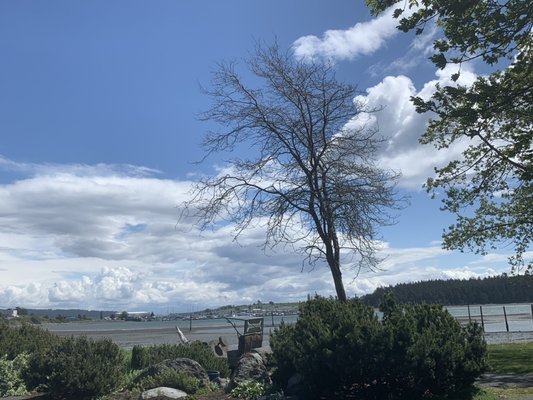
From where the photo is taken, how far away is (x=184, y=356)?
50.8 ft

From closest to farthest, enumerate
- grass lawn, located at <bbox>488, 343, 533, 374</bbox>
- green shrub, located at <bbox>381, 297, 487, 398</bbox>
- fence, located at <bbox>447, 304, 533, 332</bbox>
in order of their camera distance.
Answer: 1. green shrub, located at <bbox>381, 297, 487, 398</bbox>
2. grass lawn, located at <bbox>488, 343, 533, 374</bbox>
3. fence, located at <bbox>447, 304, 533, 332</bbox>

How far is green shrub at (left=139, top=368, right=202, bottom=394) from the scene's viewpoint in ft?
39.2

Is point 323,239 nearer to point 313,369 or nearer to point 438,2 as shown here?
point 313,369

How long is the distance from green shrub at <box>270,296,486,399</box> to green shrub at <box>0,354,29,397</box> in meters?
6.47

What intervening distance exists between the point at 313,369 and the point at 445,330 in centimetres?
247

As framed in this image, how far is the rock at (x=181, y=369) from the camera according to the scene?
1291 centimetres

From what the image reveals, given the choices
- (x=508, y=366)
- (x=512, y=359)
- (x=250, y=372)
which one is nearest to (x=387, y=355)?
(x=250, y=372)

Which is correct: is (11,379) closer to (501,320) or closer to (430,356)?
(430,356)

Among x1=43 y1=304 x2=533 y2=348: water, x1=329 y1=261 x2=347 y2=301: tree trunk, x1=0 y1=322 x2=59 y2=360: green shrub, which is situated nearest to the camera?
x1=329 y1=261 x2=347 y2=301: tree trunk

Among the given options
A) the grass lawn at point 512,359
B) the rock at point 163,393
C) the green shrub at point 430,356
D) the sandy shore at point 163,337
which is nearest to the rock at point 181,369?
the rock at point 163,393

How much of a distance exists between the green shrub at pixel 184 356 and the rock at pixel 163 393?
11.9ft

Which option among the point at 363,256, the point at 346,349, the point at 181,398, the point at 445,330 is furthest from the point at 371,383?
the point at 363,256

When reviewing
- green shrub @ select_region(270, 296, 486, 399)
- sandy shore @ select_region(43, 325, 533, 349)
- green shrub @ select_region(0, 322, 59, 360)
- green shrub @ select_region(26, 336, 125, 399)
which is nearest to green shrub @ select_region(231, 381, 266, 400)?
green shrub @ select_region(270, 296, 486, 399)

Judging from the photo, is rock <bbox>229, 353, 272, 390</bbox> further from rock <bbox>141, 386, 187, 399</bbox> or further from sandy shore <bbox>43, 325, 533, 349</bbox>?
sandy shore <bbox>43, 325, 533, 349</bbox>
